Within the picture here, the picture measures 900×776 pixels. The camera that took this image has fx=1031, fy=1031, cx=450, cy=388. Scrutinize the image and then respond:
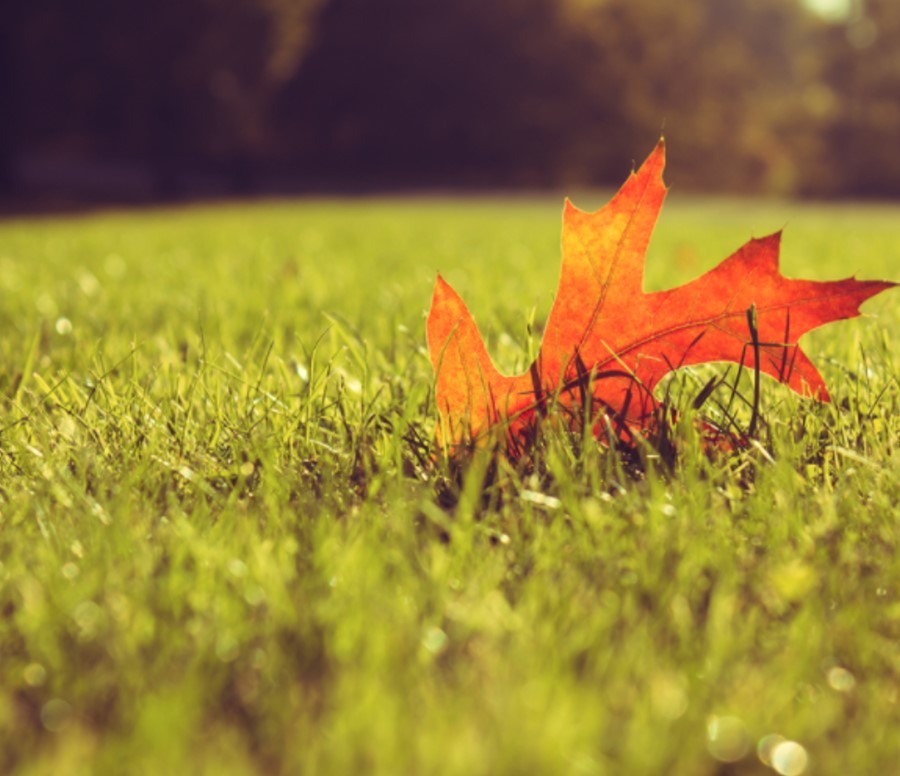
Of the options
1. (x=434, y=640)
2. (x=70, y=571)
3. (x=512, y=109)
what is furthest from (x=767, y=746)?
(x=512, y=109)

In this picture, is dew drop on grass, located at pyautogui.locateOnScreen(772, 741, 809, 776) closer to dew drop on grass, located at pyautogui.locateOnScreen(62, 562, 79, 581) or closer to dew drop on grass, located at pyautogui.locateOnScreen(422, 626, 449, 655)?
dew drop on grass, located at pyautogui.locateOnScreen(422, 626, 449, 655)

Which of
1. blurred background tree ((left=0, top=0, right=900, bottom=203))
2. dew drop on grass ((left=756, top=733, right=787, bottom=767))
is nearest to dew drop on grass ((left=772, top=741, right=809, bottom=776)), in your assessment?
dew drop on grass ((left=756, top=733, right=787, bottom=767))

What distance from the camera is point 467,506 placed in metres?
1.05

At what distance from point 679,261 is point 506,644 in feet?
12.6

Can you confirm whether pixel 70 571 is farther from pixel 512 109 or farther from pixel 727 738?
pixel 512 109

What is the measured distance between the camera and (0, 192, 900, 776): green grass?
737 millimetres

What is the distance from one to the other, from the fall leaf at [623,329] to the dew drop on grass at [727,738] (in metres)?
0.52

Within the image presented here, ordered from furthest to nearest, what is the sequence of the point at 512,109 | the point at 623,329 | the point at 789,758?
the point at 512,109 < the point at 623,329 < the point at 789,758

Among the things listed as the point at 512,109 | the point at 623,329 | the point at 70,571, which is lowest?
the point at 70,571

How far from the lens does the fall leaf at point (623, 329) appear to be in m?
1.23

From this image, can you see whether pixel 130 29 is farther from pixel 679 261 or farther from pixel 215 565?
pixel 215 565

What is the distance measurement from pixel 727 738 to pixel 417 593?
1.02 feet

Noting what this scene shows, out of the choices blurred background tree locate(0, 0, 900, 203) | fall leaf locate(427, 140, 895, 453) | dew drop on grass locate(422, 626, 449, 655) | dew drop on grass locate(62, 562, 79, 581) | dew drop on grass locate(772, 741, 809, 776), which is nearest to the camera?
dew drop on grass locate(772, 741, 809, 776)

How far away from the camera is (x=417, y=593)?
95 centimetres
